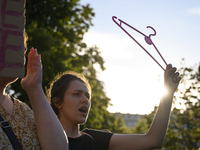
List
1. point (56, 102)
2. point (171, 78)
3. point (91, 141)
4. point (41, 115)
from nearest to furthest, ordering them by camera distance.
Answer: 1. point (41, 115)
2. point (171, 78)
3. point (91, 141)
4. point (56, 102)

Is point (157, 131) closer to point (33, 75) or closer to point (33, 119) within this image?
point (33, 119)

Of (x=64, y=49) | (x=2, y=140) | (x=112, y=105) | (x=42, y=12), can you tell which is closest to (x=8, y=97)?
(x=2, y=140)

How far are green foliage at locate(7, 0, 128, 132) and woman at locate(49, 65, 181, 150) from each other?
25.0 feet

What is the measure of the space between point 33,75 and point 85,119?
132 centimetres

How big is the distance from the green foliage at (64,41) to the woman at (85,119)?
761 centimetres

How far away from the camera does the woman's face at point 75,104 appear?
3158mm

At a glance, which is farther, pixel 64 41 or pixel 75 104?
pixel 64 41

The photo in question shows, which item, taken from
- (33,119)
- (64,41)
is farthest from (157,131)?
(64,41)

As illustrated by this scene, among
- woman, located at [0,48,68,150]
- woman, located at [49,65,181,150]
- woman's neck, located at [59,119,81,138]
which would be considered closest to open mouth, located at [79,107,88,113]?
woman, located at [49,65,181,150]

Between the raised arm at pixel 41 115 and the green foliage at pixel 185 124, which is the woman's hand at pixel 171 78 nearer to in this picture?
the raised arm at pixel 41 115

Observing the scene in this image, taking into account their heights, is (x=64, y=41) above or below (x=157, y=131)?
above

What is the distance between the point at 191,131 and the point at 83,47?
22.1 ft

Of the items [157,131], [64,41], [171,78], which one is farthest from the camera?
[64,41]

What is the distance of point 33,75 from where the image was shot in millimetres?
1970
